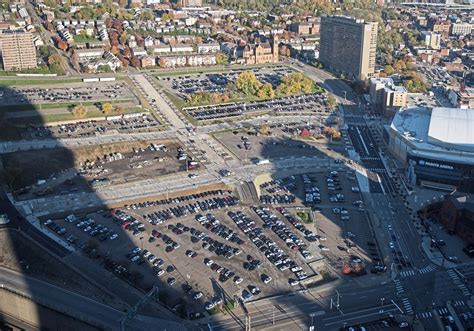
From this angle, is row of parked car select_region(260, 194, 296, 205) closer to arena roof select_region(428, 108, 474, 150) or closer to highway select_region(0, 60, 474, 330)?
highway select_region(0, 60, 474, 330)

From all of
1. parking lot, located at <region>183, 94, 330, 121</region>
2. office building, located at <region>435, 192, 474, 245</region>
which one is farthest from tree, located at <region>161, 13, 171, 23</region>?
office building, located at <region>435, 192, 474, 245</region>

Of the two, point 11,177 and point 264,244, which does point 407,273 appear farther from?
point 11,177

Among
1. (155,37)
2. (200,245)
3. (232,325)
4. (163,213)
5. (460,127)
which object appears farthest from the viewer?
(155,37)

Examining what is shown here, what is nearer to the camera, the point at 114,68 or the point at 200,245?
the point at 200,245

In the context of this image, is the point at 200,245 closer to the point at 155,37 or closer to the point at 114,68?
the point at 114,68

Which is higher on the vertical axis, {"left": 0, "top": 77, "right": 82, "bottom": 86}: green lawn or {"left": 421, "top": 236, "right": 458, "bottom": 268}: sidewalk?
{"left": 0, "top": 77, "right": 82, "bottom": 86}: green lawn

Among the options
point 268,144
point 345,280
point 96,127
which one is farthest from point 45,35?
point 345,280

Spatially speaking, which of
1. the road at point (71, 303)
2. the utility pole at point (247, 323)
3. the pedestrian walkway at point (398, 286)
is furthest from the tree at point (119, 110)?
the pedestrian walkway at point (398, 286)

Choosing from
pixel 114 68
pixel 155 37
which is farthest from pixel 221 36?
pixel 114 68
